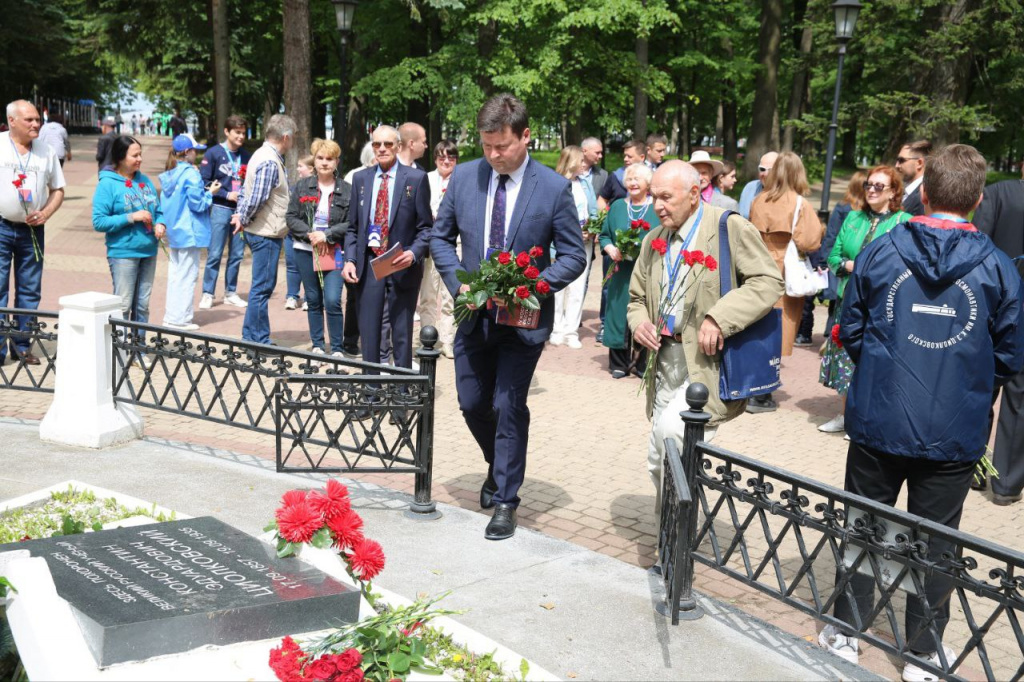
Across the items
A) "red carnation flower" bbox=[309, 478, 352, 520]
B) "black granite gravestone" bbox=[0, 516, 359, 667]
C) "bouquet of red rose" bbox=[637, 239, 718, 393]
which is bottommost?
"black granite gravestone" bbox=[0, 516, 359, 667]

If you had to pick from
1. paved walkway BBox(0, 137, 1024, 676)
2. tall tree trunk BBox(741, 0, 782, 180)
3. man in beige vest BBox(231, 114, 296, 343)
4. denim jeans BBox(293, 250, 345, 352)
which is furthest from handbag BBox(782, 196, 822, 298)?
tall tree trunk BBox(741, 0, 782, 180)

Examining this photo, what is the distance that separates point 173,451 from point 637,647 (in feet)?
13.2

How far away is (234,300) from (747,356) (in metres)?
9.68

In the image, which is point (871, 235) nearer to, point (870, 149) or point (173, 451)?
point (173, 451)

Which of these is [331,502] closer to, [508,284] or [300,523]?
[300,523]

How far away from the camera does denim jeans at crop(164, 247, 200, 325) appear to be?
11008mm

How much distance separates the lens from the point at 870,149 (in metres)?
59.4

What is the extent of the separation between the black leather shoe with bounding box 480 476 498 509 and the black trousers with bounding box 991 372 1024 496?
3.41 meters

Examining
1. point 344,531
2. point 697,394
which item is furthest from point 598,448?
point 344,531

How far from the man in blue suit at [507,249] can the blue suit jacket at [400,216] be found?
241cm

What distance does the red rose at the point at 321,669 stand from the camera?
136 inches

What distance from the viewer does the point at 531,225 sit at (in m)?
5.59

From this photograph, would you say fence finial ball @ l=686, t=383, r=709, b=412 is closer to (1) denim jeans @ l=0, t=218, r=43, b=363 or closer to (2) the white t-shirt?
(1) denim jeans @ l=0, t=218, r=43, b=363

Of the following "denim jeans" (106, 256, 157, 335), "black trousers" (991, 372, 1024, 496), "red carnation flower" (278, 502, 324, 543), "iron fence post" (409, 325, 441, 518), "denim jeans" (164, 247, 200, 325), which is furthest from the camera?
"denim jeans" (164, 247, 200, 325)
